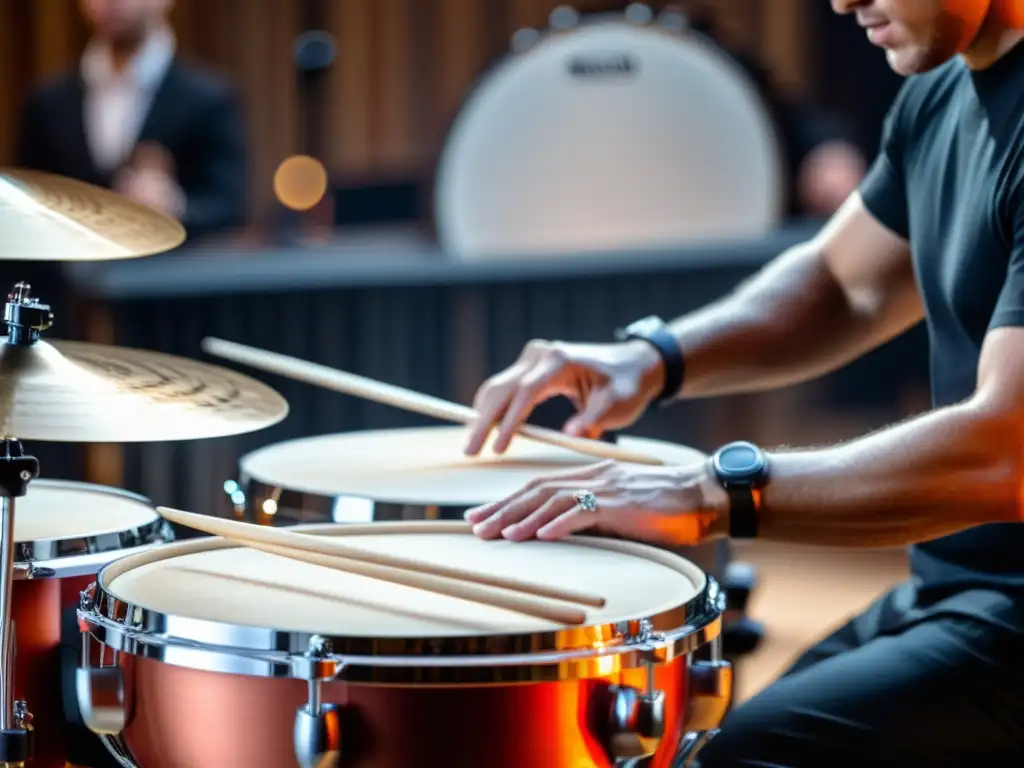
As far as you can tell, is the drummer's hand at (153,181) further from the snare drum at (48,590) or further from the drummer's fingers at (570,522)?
the drummer's fingers at (570,522)

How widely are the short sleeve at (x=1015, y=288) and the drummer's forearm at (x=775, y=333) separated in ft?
1.30

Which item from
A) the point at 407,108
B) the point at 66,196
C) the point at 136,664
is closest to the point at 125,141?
the point at 407,108

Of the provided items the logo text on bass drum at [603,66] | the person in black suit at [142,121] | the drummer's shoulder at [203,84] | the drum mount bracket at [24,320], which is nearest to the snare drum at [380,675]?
the drum mount bracket at [24,320]

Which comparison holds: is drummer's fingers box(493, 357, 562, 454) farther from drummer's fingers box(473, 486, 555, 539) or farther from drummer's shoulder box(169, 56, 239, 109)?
drummer's shoulder box(169, 56, 239, 109)

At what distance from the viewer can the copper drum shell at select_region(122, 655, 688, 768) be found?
1.11 m

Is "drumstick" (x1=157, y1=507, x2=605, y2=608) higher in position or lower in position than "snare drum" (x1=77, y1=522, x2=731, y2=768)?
higher

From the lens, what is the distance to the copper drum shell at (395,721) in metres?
1.11

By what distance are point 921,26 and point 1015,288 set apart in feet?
0.88

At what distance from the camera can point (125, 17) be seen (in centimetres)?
434

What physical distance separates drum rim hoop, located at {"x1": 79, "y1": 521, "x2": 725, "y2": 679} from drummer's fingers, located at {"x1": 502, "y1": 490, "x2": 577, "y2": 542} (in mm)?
185

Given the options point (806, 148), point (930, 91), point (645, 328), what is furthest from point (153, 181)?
point (930, 91)

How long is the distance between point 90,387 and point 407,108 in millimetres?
4318

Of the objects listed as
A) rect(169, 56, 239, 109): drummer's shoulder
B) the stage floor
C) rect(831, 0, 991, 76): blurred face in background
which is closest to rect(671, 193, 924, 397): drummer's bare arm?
rect(831, 0, 991, 76): blurred face in background

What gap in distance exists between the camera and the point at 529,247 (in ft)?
11.4
